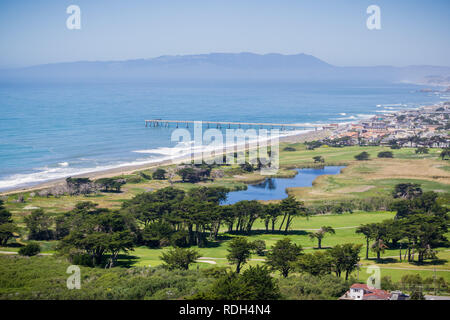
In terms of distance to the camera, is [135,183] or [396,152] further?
[396,152]

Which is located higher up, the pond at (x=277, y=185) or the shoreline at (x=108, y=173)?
the shoreline at (x=108, y=173)

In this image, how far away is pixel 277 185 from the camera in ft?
199

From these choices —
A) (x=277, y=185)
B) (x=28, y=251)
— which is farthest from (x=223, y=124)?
(x=28, y=251)

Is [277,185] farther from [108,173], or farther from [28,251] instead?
[28,251]

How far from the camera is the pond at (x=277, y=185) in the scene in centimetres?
5453

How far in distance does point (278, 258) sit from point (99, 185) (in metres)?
32.2

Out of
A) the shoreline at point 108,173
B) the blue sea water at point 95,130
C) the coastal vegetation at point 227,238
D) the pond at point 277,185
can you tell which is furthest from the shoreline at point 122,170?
the pond at point 277,185

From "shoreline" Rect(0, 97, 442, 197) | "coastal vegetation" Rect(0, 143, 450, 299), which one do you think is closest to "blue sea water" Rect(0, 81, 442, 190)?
"shoreline" Rect(0, 97, 442, 197)

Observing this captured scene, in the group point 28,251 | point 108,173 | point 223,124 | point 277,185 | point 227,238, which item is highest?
point 223,124

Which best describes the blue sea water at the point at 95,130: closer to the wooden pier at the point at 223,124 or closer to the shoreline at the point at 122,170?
the shoreline at the point at 122,170

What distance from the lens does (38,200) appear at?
158 ft

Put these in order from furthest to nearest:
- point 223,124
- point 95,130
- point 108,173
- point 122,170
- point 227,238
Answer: point 223,124
point 95,130
point 122,170
point 108,173
point 227,238

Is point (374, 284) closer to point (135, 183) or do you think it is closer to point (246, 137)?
point (135, 183)
